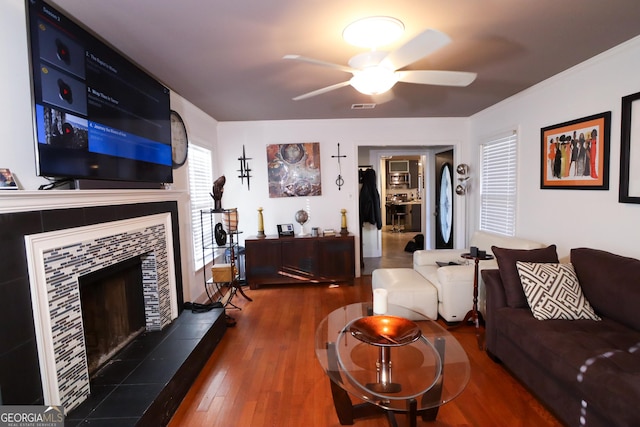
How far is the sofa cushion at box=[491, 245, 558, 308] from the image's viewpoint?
2227mm

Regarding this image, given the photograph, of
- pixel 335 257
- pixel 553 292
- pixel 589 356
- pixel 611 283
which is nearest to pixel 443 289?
pixel 553 292

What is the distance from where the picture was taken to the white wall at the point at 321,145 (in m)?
4.46

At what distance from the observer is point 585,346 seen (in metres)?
1.67

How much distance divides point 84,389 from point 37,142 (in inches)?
54.0

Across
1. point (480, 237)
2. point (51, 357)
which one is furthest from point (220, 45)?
point (480, 237)

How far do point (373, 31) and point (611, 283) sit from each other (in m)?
2.29

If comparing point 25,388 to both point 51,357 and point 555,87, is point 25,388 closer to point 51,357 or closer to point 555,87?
point 51,357

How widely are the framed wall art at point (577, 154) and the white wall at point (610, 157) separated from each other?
5 centimetres

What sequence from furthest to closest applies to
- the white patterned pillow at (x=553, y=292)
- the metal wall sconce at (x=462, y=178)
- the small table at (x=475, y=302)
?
the metal wall sconce at (x=462, y=178) → the small table at (x=475, y=302) → the white patterned pillow at (x=553, y=292)

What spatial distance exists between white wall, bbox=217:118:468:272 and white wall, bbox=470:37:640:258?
3.12ft

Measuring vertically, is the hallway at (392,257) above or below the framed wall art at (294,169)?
below

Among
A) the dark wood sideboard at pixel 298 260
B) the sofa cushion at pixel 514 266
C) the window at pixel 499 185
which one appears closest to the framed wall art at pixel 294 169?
the dark wood sideboard at pixel 298 260

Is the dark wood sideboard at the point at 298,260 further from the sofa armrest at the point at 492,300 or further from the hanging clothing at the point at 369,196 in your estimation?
the sofa armrest at the point at 492,300

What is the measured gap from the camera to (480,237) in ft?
11.9
